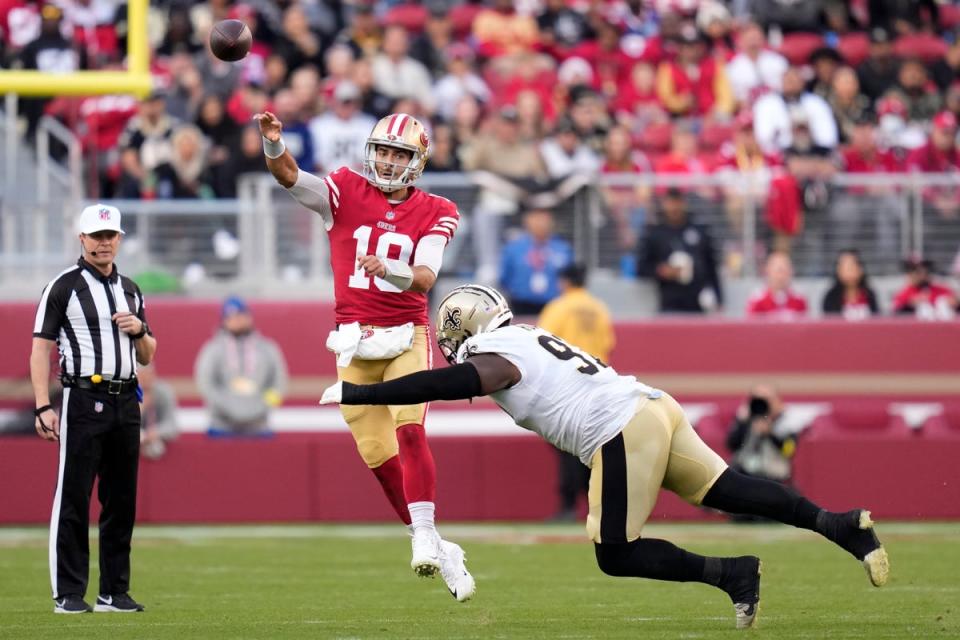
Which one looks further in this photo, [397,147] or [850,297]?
[850,297]

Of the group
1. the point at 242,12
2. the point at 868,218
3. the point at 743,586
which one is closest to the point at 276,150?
the point at 743,586

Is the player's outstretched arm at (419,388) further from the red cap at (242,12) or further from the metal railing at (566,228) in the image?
the red cap at (242,12)

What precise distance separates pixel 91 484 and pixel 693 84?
37.7 ft

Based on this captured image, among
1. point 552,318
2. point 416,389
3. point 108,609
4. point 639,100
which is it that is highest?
point 639,100

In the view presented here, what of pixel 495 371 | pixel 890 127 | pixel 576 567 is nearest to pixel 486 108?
pixel 890 127

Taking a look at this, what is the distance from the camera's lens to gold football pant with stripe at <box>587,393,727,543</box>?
7082 mm

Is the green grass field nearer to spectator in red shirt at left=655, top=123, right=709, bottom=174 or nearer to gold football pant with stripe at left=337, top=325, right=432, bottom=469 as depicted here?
gold football pant with stripe at left=337, top=325, right=432, bottom=469

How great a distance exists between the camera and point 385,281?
27.0ft

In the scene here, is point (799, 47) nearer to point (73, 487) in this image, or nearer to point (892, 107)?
point (892, 107)

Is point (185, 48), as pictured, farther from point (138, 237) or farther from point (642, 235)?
point (642, 235)

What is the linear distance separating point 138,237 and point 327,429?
2456mm

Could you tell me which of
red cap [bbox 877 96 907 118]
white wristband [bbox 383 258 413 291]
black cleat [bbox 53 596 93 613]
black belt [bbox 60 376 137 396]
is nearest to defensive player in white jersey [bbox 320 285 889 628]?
white wristband [bbox 383 258 413 291]

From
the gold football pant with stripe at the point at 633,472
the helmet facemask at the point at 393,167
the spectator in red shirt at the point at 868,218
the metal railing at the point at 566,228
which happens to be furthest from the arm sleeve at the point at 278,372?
the gold football pant with stripe at the point at 633,472

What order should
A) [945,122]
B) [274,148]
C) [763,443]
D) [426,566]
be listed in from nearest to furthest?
[426,566], [274,148], [763,443], [945,122]
